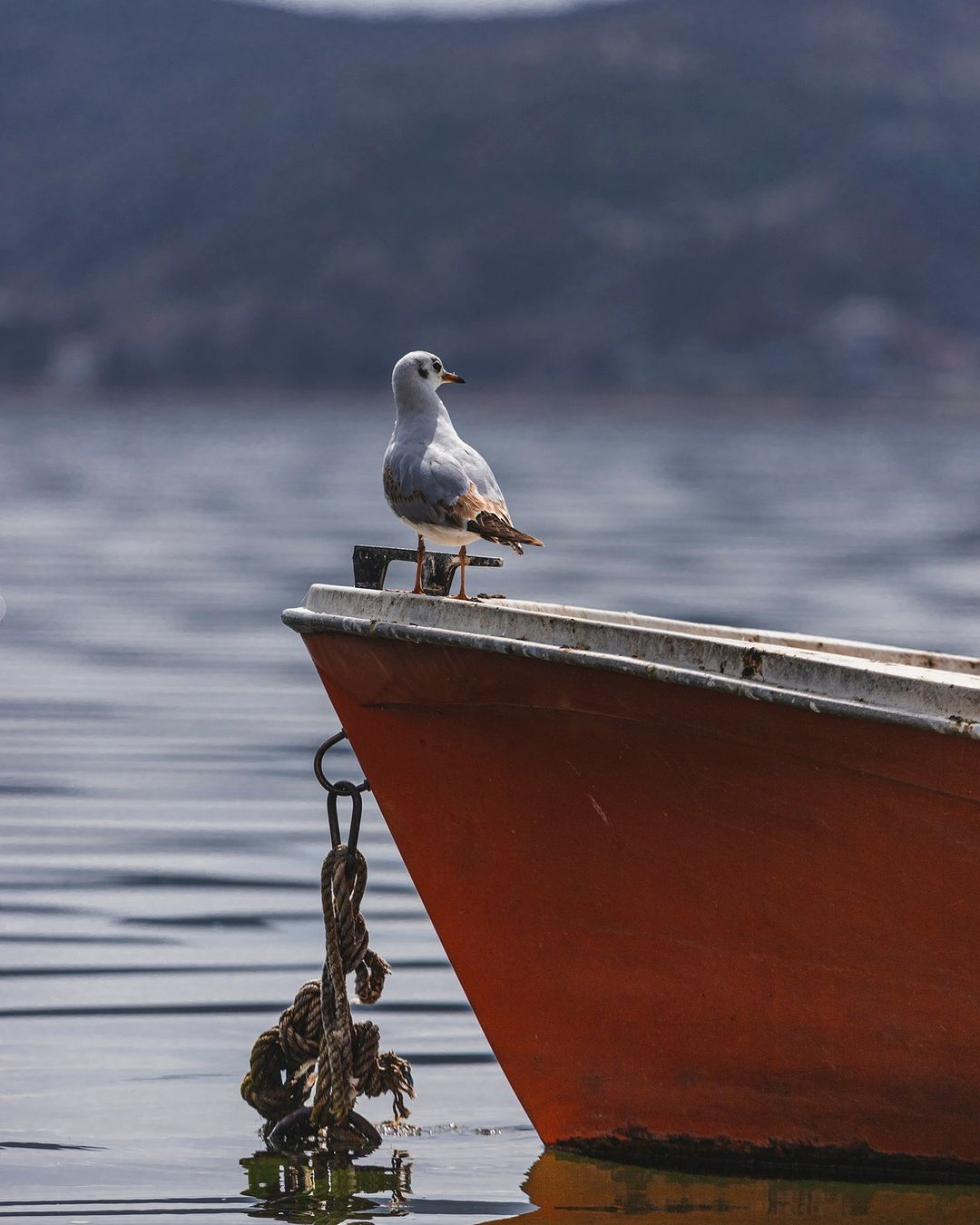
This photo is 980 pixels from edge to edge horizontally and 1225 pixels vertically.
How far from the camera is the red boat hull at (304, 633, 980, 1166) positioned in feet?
14.4

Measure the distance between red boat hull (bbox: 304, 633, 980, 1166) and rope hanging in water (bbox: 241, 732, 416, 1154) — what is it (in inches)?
8.3

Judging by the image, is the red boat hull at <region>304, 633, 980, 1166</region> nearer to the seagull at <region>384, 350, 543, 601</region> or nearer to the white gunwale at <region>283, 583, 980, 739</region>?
the white gunwale at <region>283, 583, 980, 739</region>

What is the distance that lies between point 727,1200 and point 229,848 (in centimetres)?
437

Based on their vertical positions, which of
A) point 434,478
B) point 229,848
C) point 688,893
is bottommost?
point 688,893

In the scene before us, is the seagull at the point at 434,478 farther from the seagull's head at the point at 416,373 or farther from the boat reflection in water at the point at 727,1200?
the boat reflection in water at the point at 727,1200

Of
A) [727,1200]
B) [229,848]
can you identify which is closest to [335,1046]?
[727,1200]

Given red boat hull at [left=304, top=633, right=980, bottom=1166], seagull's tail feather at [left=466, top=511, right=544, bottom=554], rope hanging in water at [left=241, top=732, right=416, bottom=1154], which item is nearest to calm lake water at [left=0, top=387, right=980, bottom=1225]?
rope hanging in water at [left=241, top=732, right=416, bottom=1154]

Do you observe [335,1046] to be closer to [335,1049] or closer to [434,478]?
[335,1049]

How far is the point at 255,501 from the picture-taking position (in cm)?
4066

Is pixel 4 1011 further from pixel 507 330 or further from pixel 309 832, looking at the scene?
pixel 507 330

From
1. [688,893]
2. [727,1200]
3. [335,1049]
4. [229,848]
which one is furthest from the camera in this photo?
[229,848]

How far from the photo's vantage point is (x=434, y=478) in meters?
4.71

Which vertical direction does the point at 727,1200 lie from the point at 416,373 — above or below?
below

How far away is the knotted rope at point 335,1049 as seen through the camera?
17.2ft
